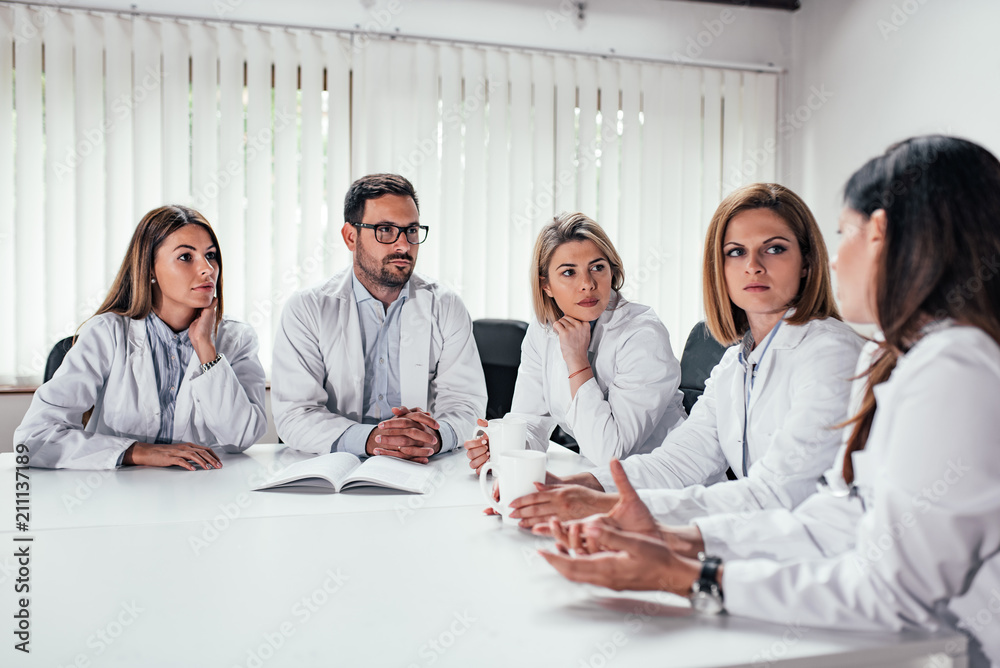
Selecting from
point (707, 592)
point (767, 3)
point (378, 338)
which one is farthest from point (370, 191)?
point (767, 3)

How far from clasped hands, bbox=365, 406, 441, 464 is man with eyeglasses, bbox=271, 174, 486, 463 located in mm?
177

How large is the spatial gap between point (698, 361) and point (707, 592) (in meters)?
1.71

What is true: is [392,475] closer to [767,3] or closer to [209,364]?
[209,364]

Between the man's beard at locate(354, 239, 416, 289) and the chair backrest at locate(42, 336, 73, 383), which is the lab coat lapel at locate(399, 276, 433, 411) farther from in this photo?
the chair backrest at locate(42, 336, 73, 383)

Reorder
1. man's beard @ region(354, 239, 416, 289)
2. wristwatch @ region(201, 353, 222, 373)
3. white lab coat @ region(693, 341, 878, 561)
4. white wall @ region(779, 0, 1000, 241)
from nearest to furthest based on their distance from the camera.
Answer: white lab coat @ region(693, 341, 878, 561)
wristwatch @ region(201, 353, 222, 373)
man's beard @ region(354, 239, 416, 289)
white wall @ region(779, 0, 1000, 241)

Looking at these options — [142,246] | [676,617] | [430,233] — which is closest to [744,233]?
[676,617]

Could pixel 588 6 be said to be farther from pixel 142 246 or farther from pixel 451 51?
pixel 142 246

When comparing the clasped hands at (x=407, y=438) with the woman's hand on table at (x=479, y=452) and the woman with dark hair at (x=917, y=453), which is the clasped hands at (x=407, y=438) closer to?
the woman's hand on table at (x=479, y=452)

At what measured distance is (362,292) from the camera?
90.6 inches

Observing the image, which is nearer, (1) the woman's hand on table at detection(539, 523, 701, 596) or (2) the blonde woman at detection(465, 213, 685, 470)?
(1) the woman's hand on table at detection(539, 523, 701, 596)

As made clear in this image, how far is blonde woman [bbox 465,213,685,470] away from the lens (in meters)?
1.88

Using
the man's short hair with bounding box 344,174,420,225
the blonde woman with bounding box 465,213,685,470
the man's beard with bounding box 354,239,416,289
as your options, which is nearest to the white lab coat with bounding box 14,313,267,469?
the man's beard with bounding box 354,239,416,289

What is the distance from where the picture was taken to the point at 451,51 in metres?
3.66

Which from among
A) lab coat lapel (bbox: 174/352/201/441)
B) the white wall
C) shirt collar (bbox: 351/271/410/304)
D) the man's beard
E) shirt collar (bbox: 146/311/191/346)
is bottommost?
lab coat lapel (bbox: 174/352/201/441)
